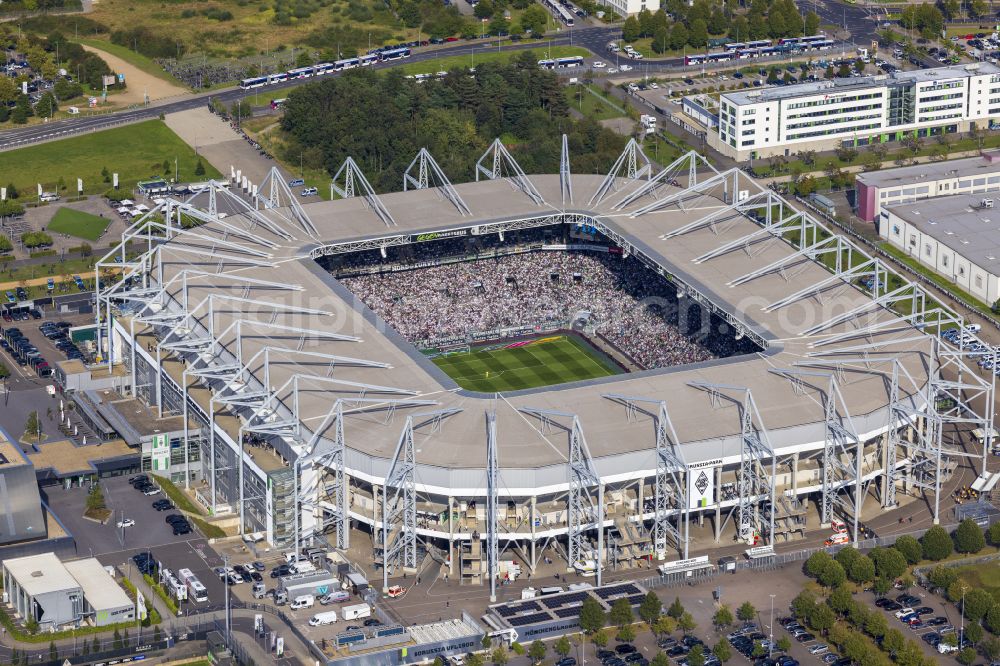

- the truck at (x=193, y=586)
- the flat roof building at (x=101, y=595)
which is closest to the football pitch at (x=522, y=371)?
the truck at (x=193, y=586)

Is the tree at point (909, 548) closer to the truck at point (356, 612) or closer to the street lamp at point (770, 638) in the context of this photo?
the street lamp at point (770, 638)

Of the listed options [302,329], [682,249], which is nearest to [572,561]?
[302,329]

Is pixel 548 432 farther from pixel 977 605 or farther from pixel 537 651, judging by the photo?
pixel 977 605

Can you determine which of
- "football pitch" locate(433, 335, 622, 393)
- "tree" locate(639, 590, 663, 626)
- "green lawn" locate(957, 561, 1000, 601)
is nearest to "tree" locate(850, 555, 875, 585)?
"green lawn" locate(957, 561, 1000, 601)

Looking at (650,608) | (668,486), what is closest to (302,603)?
(650,608)

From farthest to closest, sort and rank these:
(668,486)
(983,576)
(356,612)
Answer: (668,486) < (983,576) < (356,612)

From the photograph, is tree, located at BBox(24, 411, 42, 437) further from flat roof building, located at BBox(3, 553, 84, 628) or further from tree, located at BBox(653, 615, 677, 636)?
tree, located at BBox(653, 615, 677, 636)

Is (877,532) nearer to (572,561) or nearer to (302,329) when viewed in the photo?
(572,561)
